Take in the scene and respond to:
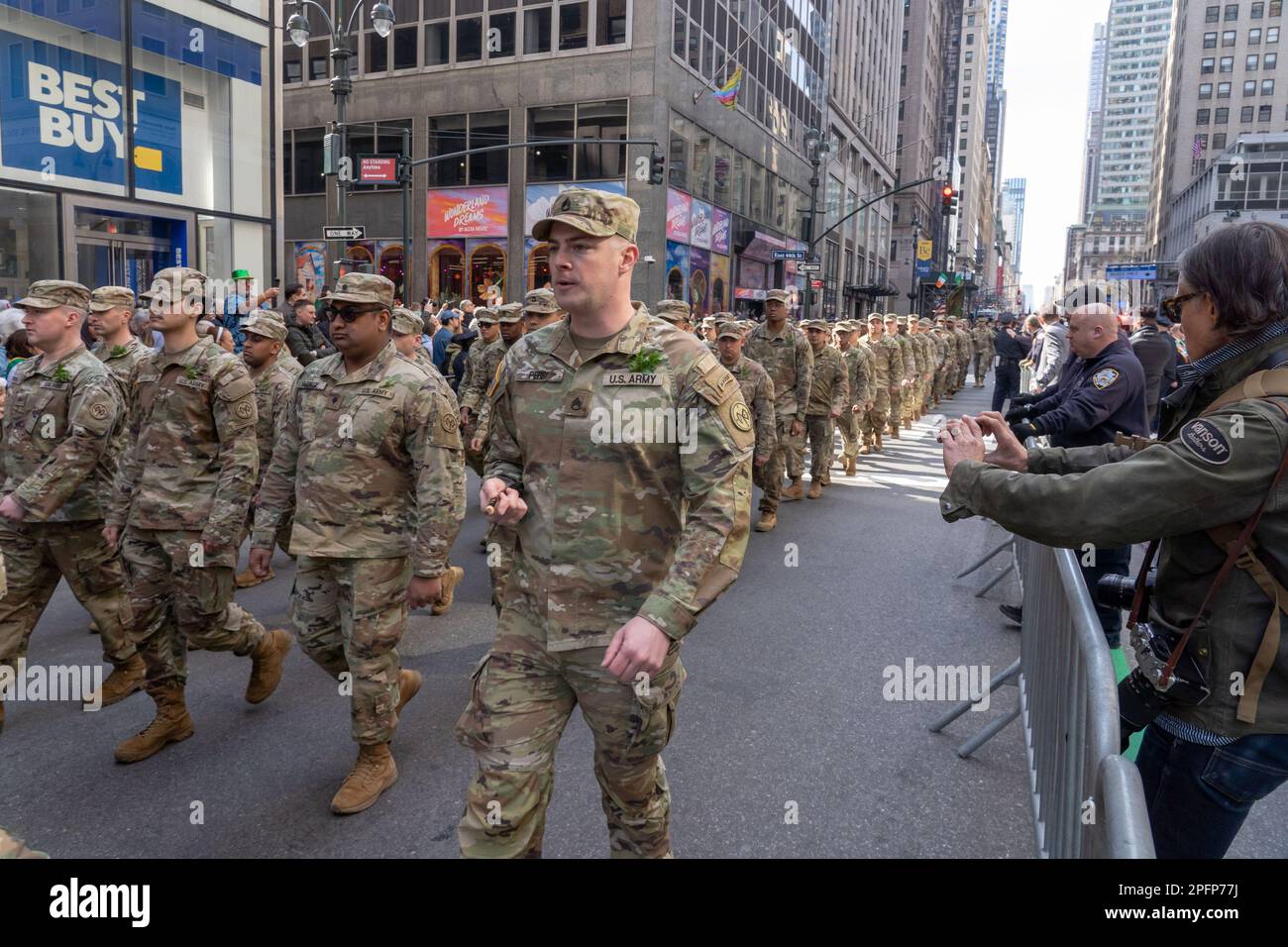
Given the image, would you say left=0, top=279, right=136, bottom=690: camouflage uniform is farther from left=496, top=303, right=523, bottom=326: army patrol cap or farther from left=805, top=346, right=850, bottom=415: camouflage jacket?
left=805, top=346, right=850, bottom=415: camouflage jacket

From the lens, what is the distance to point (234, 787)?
428 cm

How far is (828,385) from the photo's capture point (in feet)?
39.5

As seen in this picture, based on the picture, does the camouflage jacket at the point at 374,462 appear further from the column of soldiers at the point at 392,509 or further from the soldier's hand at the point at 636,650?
the soldier's hand at the point at 636,650

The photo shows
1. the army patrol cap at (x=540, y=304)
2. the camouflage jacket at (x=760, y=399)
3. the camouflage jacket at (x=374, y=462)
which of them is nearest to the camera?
the camouflage jacket at (x=374, y=462)

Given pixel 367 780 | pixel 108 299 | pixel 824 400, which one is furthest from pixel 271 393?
pixel 824 400

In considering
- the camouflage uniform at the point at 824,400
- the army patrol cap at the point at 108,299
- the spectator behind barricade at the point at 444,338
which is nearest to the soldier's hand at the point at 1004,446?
the army patrol cap at the point at 108,299

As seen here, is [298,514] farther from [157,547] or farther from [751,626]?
[751,626]

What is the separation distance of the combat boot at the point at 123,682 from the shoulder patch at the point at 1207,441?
522 centimetres

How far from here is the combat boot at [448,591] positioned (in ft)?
22.8

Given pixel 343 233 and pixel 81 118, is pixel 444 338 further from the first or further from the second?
pixel 81 118

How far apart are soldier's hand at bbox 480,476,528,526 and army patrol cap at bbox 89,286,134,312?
11.8ft

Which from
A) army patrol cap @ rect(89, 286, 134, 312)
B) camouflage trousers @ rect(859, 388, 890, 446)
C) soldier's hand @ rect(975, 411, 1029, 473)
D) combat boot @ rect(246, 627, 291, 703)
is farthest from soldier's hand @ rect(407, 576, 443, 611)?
camouflage trousers @ rect(859, 388, 890, 446)

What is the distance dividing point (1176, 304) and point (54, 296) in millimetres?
5111
